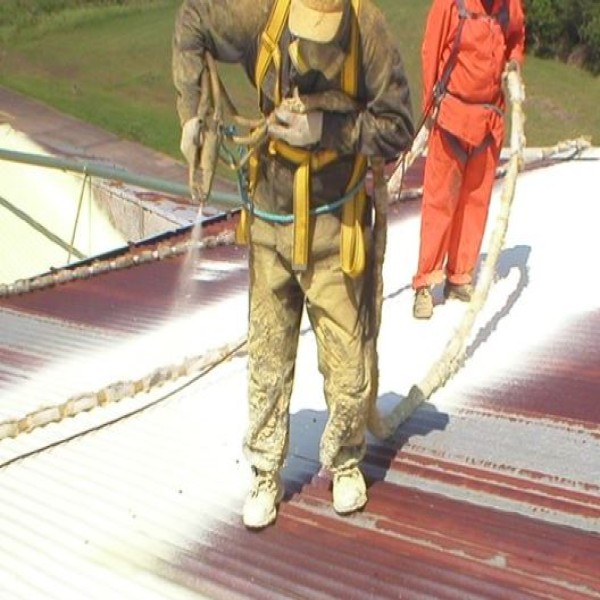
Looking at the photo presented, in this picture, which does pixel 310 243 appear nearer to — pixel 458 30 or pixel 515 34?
pixel 458 30

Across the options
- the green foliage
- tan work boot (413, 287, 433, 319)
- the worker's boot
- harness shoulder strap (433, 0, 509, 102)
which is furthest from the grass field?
harness shoulder strap (433, 0, 509, 102)

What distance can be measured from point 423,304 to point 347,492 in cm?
250

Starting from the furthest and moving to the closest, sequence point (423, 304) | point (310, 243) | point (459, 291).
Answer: point (459, 291) → point (423, 304) → point (310, 243)

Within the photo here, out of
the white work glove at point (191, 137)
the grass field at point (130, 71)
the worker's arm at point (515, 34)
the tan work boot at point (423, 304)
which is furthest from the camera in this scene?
the grass field at point (130, 71)

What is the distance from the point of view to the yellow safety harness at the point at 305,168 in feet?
11.5

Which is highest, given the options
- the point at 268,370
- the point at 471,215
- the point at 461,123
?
the point at 461,123

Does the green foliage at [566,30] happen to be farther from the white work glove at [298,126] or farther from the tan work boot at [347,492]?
the white work glove at [298,126]

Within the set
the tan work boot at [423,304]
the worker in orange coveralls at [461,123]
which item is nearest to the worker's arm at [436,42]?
the worker in orange coveralls at [461,123]

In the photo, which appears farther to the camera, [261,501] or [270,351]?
[261,501]

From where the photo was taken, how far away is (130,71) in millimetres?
28938

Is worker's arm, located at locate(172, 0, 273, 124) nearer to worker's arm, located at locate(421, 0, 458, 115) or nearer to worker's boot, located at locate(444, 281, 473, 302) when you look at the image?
worker's arm, located at locate(421, 0, 458, 115)

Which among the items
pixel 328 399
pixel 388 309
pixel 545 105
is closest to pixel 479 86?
pixel 388 309

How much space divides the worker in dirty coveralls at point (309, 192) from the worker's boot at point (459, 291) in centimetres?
269

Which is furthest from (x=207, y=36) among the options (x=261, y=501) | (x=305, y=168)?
(x=261, y=501)
